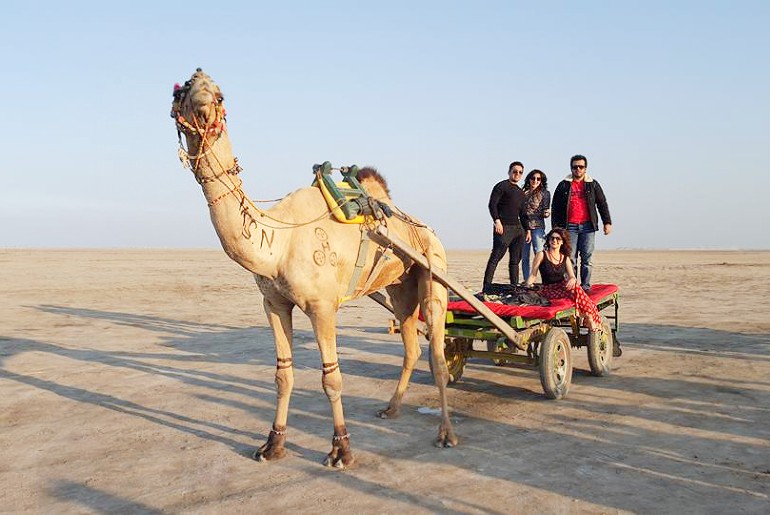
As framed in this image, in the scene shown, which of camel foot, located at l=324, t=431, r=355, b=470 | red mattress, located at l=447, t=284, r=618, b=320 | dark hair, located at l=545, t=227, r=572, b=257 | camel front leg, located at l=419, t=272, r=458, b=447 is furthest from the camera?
dark hair, located at l=545, t=227, r=572, b=257

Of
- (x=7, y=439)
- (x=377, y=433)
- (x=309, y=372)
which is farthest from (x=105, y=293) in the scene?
(x=377, y=433)

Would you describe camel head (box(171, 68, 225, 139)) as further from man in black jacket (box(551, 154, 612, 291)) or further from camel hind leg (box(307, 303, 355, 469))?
man in black jacket (box(551, 154, 612, 291))

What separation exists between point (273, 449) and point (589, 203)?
6634 mm

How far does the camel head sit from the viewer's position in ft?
15.4

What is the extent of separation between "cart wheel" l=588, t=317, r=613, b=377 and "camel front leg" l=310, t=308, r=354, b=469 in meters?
4.14

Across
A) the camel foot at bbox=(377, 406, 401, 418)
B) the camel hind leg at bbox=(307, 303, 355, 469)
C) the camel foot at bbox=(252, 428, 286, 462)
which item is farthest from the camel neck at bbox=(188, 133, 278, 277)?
the camel foot at bbox=(377, 406, 401, 418)

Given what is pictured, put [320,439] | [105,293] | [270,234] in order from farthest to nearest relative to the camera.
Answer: [105,293], [320,439], [270,234]

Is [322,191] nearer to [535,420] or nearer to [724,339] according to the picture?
[535,420]

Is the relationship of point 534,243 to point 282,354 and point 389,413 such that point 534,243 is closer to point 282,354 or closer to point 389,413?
point 389,413

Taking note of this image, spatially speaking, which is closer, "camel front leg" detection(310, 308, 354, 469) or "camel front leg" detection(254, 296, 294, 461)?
"camel front leg" detection(310, 308, 354, 469)

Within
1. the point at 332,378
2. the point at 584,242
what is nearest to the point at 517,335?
the point at 332,378

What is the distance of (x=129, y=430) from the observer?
668 centimetres

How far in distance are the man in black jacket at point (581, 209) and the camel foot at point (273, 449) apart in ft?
19.9

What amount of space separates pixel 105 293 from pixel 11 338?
11327 millimetres
